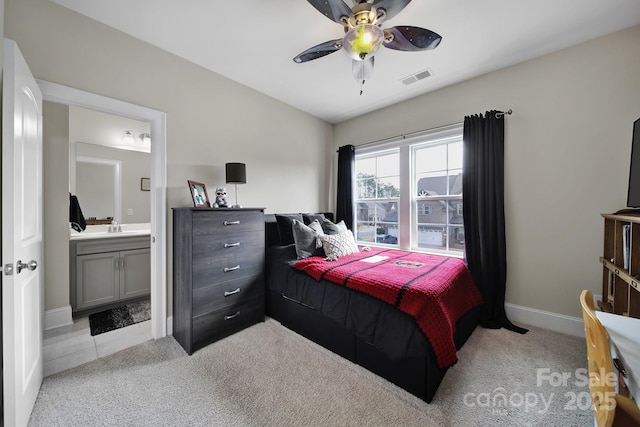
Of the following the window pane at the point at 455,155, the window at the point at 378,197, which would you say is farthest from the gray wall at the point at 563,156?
the window at the point at 378,197

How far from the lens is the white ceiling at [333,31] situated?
5.82 feet

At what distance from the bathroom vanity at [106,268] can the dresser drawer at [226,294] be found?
5.14 feet

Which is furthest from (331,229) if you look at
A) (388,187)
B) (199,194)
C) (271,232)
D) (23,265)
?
(23,265)

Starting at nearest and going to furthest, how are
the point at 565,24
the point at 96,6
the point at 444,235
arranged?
1. the point at 96,6
2. the point at 565,24
3. the point at 444,235

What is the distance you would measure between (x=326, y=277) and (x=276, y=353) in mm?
749

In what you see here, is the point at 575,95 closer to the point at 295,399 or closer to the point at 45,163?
the point at 295,399

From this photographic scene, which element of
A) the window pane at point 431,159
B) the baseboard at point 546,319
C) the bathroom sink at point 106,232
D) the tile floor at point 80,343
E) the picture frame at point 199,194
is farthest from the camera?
the window pane at point 431,159

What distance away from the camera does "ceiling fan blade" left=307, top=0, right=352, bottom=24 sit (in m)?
1.40

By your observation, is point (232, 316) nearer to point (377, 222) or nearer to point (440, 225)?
point (377, 222)

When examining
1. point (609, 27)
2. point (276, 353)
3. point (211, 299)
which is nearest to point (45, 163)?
point (211, 299)

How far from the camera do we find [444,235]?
9.96 feet

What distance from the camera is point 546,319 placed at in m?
2.34

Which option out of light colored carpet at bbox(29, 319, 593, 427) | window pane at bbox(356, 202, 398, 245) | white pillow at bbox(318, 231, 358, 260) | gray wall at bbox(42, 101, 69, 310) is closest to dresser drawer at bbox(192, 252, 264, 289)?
light colored carpet at bbox(29, 319, 593, 427)

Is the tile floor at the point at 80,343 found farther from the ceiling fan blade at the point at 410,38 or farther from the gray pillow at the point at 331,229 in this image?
the ceiling fan blade at the point at 410,38
